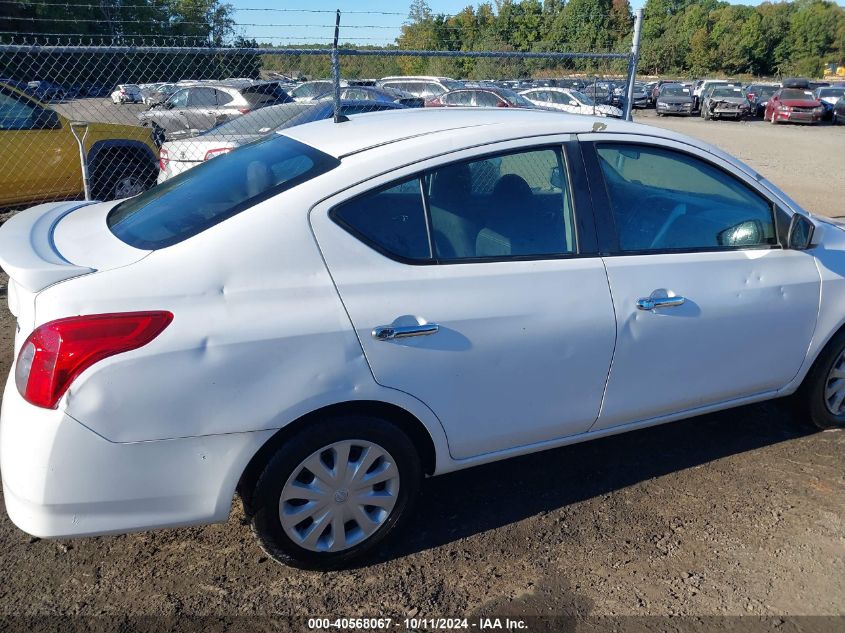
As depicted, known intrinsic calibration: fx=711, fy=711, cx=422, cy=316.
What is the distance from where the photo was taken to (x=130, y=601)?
2.70 metres

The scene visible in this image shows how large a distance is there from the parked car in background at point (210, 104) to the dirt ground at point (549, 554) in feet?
35.1

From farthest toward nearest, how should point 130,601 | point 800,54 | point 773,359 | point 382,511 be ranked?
point 800,54
point 773,359
point 382,511
point 130,601

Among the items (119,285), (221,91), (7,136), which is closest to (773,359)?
(119,285)

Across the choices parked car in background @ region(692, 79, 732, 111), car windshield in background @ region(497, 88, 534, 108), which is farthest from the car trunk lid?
parked car in background @ region(692, 79, 732, 111)

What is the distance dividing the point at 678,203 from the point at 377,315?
1.81 meters

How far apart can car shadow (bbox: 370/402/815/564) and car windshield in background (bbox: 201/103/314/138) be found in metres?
5.68

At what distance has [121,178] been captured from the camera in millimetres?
8234

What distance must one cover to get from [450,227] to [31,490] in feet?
5.79

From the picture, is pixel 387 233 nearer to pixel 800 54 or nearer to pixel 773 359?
pixel 773 359

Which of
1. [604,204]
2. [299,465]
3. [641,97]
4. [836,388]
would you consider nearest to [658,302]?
[604,204]

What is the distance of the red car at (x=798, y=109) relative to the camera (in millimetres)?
28922

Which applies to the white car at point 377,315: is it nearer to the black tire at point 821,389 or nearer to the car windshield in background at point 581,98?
the black tire at point 821,389

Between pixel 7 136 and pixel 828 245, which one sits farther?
pixel 7 136

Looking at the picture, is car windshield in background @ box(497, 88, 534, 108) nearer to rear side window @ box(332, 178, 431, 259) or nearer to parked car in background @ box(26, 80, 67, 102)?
parked car in background @ box(26, 80, 67, 102)
